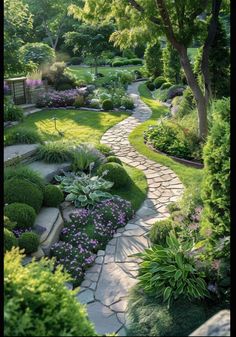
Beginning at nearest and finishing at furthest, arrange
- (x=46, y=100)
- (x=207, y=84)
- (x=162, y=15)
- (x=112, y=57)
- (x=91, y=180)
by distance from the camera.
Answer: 1. (x=91, y=180)
2. (x=162, y=15)
3. (x=207, y=84)
4. (x=46, y=100)
5. (x=112, y=57)

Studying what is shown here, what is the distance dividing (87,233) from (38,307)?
4502 mm

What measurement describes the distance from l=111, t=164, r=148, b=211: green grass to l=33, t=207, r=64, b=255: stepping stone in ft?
5.73

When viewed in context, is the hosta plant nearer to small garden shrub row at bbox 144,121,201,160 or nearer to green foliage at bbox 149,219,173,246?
green foliage at bbox 149,219,173,246

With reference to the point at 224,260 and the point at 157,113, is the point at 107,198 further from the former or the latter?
the point at 157,113

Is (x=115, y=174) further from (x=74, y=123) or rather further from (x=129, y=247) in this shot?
(x=74, y=123)

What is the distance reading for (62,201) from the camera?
337 inches

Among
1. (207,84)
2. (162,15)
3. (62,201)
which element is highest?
(162,15)

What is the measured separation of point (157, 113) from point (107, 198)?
875 centimetres

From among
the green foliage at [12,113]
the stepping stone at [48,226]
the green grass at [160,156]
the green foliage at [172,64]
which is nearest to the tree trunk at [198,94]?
the green grass at [160,156]

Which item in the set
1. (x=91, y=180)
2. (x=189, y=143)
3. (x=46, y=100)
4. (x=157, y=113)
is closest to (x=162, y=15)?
(x=189, y=143)

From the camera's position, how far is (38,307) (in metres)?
2.90

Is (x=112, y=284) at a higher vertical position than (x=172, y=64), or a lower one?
lower

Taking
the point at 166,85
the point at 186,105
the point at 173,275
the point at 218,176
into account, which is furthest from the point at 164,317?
the point at 166,85

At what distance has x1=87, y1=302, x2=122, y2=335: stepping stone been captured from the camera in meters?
5.20
